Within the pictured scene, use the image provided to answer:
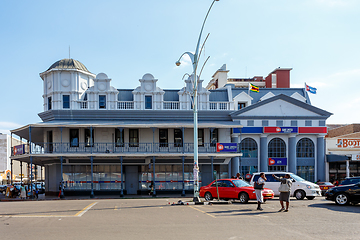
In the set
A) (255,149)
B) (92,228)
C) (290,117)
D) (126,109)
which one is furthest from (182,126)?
(92,228)

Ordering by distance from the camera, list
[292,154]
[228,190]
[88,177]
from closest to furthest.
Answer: [228,190]
[88,177]
[292,154]

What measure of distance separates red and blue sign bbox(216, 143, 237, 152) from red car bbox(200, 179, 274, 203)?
879 centimetres

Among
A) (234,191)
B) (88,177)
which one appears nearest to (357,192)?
(234,191)

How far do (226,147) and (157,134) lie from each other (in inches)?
255

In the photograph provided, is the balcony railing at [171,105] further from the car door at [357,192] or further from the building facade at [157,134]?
the car door at [357,192]

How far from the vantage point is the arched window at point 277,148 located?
3466 cm

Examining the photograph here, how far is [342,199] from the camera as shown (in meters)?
18.1

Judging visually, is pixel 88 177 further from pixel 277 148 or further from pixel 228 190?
pixel 277 148

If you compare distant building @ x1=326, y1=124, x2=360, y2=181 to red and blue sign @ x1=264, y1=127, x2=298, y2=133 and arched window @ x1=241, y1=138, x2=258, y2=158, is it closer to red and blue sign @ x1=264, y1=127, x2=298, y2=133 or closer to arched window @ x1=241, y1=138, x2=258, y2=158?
red and blue sign @ x1=264, y1=127, x2=298, y2=133

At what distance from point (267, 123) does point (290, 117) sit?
2150mm

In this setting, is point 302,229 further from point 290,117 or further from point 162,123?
point 290,117

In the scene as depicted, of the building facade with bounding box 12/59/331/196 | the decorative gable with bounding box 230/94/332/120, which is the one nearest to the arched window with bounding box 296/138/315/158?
the building facade with bounding box 12/59/331/196

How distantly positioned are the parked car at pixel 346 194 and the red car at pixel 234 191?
328 centimetres

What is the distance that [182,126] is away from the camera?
99.5 ft
